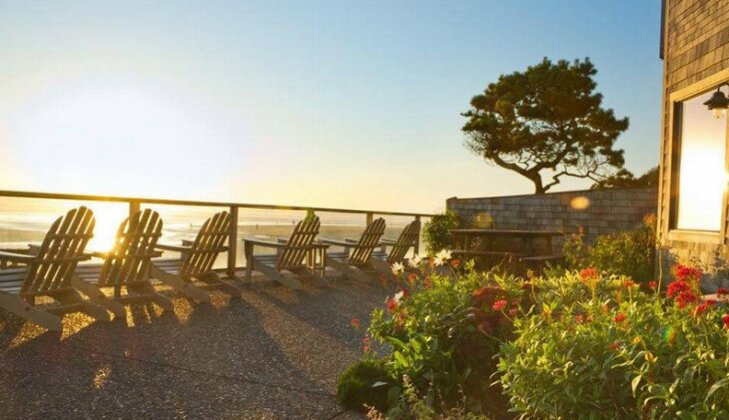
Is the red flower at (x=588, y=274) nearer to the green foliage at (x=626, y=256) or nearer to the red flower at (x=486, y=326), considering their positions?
the red flower at (x=486, y=326)

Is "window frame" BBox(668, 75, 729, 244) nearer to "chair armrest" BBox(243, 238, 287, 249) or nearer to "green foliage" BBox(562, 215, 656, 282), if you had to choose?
"green foliage" BBox(562, 215, 656, 282)

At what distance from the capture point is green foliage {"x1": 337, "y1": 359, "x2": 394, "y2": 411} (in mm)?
3834

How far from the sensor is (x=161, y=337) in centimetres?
557

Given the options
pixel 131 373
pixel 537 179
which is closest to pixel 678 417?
pixel 131 373

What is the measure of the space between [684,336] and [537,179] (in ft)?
87.3

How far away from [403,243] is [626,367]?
8.34 meters

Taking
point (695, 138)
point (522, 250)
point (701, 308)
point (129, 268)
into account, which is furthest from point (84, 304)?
point (522, 250)

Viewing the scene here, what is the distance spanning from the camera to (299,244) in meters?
8.98

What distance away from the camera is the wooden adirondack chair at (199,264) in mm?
7305

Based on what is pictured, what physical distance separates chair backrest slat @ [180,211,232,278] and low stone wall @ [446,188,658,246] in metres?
10.1

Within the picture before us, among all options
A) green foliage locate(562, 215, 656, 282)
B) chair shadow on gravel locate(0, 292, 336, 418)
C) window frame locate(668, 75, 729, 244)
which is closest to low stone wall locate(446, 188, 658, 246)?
green foliage locate(562, 215, 656, 282)

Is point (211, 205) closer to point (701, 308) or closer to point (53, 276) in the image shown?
point (53, 276)

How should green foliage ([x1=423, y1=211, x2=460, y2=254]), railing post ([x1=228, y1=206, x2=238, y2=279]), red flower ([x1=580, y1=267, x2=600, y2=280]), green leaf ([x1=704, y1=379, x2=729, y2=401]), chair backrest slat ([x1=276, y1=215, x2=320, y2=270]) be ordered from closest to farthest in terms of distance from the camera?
green leaf ([x1=704, y1=379, x2=729, y2=401]) < red flower ([x1=580, y1=267, x2=600, y2=280]) < chair backrest slat ([x1=276, y1=215, x2=320, y2=270]) < railing post ([x1=228, y1=206, x2=238, y2=279]) < green foliage ([x1=423, y1=211, x2=460, y2=254])

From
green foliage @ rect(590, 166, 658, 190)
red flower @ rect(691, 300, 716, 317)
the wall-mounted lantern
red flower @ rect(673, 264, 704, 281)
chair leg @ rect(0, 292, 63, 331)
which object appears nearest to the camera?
red flower @ rect(691, 300, 716, 317)
